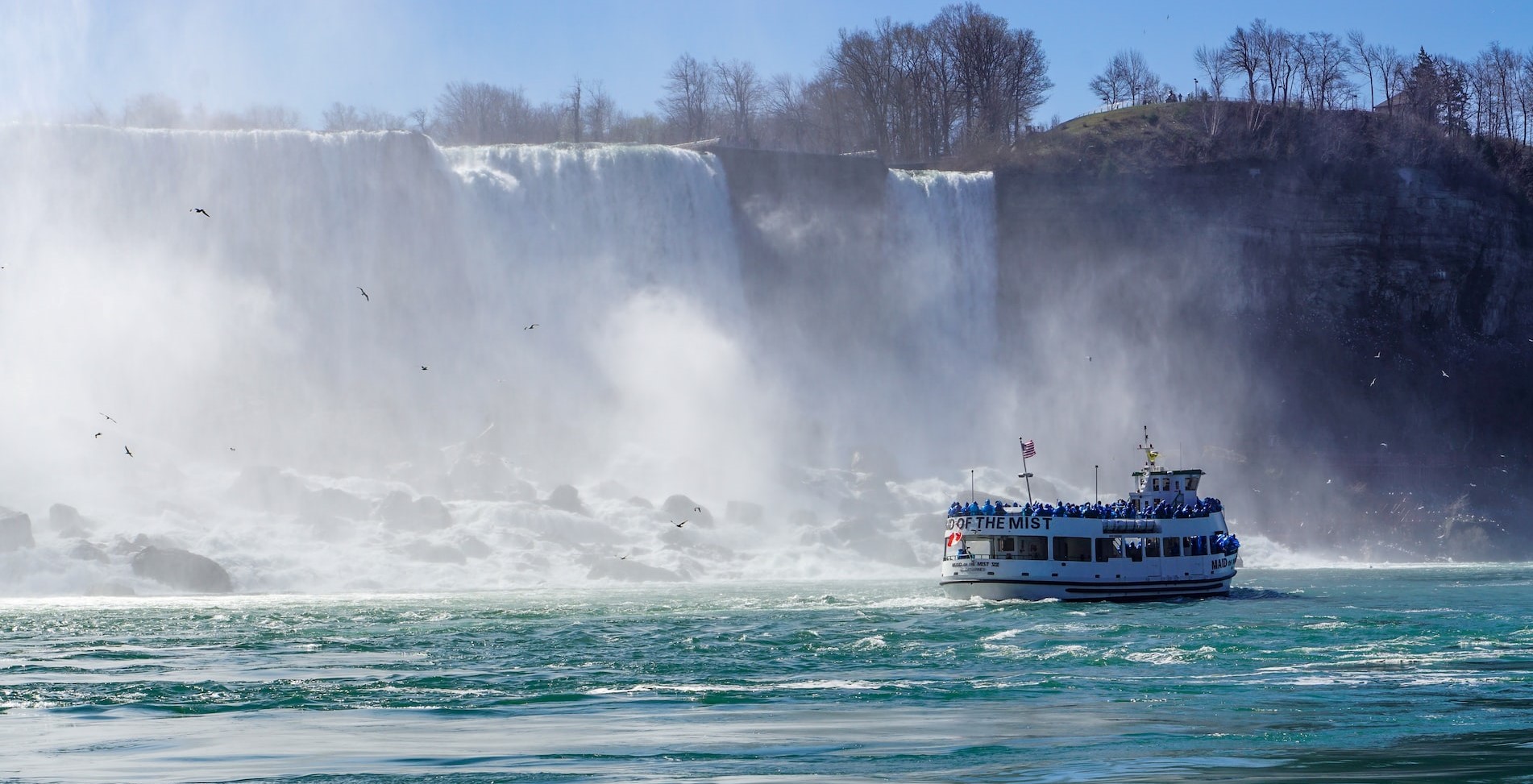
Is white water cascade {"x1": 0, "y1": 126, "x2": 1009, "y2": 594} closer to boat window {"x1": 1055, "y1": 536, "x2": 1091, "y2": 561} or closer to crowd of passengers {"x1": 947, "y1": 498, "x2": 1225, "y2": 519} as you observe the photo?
crowd of passengers {"x1": 947, "y1": 498, "x2": 1225, "y2": 519}

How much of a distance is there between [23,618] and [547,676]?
2003 centimetres

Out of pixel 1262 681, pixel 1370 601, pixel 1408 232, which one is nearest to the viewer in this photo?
pixel 1262 681

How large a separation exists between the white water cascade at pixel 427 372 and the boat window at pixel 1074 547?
1880cm

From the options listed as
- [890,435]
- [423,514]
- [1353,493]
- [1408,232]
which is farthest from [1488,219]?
[423,514]

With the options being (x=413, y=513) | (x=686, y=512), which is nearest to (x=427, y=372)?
(x=413, y=513)

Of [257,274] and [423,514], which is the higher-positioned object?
[257,274]

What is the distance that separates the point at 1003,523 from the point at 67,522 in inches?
1264

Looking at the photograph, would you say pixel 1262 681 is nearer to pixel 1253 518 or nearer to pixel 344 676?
pixel 344 676

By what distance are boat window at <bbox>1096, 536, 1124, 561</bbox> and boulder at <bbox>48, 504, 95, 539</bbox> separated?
110 feet

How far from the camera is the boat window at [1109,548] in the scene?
44156mm

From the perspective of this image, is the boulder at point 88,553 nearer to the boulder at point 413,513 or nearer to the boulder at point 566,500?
the boulder at point 413,513

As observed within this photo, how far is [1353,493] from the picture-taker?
262 ft

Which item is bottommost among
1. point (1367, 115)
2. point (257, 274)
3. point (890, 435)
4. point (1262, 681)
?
point (1262, 681)

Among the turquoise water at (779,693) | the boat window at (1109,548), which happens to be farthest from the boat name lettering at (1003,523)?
the turquoise water at (779,693)
